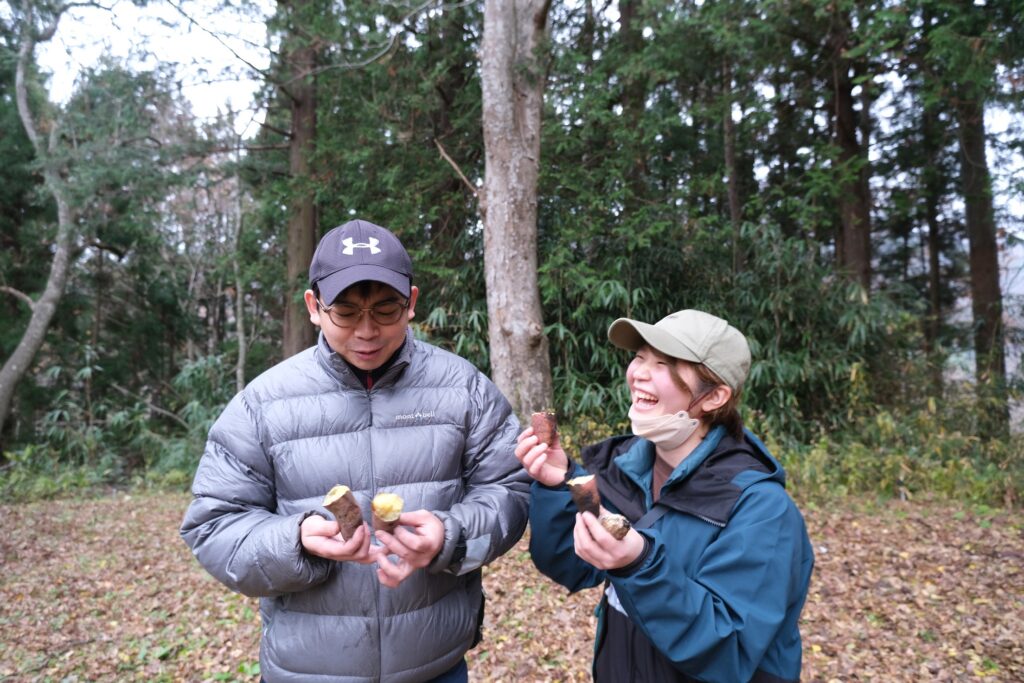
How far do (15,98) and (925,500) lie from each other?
1577 cm

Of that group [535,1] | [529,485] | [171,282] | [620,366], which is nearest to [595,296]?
[620,366]

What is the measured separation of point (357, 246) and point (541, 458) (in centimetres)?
72

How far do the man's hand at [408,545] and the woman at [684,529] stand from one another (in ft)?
0.98

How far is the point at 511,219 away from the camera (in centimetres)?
648

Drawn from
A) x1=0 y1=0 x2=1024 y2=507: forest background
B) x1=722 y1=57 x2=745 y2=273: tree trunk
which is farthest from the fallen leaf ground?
x1=722 y1=57 x2=745 y2=273: tree trunk

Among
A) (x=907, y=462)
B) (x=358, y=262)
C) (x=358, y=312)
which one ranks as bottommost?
(x=907, y=462)

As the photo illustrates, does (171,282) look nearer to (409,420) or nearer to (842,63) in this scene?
(842,63)

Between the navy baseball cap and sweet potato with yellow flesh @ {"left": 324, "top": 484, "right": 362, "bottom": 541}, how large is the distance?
0.47 m

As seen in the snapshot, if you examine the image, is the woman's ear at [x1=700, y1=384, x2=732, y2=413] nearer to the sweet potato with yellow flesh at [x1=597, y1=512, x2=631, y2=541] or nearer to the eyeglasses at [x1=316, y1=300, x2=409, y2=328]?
the sweet potato with yellow flesh at [x1=597, y1=512, x2=631, y2=541]

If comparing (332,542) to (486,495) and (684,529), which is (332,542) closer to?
(486,495)

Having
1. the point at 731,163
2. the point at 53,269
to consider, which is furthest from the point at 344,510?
the point at 53,269

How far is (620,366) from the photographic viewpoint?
7.71 m

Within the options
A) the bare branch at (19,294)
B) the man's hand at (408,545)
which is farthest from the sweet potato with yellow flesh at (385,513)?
the bare branch at (19,294)

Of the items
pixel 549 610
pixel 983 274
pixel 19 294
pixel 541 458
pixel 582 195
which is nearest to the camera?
pixel 541 458
